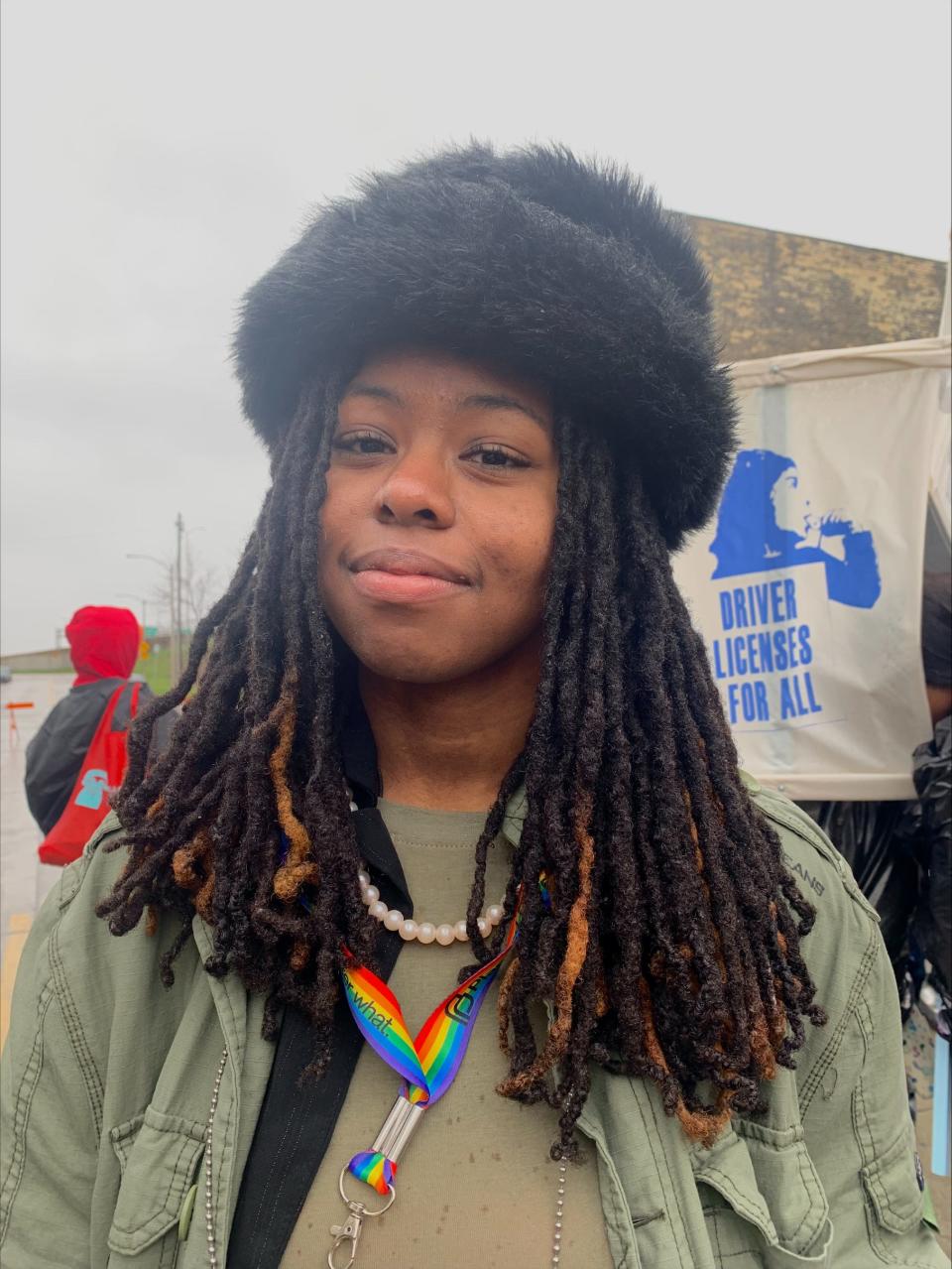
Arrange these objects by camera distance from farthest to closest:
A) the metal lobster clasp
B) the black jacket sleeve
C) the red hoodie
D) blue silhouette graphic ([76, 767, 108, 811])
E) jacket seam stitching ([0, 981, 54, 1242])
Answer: the red hoodie, the black jacket sleeve, blue silhouette graphic ([76, 767, 108, 811]), jacket seam stitching ([0, 981, 54, 1242]), the metal lobster clasp

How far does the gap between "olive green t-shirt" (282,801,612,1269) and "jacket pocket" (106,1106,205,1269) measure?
155mm

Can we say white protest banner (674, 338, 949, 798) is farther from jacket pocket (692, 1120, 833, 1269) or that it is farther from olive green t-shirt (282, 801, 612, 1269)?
olive green t-shirt (282, 801, 612, 1269)

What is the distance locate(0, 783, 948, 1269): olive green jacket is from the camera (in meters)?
0.98

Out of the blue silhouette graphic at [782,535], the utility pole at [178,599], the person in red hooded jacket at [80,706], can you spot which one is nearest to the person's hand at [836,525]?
the blue silhouette graphic at [782,535]

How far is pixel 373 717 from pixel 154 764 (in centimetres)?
33

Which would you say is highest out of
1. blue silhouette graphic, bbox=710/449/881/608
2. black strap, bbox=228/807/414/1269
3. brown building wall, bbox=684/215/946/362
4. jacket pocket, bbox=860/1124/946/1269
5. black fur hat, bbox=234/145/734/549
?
brown building wall, bbox=684/215/946/362

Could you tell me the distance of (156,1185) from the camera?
3.23 ft

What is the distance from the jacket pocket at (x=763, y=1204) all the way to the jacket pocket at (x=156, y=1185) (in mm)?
631

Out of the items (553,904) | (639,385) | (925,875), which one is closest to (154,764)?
(553,904)

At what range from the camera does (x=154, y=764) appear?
47.2 inches

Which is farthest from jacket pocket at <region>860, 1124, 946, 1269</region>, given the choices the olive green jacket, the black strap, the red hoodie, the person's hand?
the red hoodie

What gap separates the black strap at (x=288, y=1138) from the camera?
95 cm

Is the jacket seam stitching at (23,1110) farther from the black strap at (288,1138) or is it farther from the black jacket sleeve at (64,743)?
the black jacket sleeve at (64,743)

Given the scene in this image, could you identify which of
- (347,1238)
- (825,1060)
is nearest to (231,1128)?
(347,1238)
